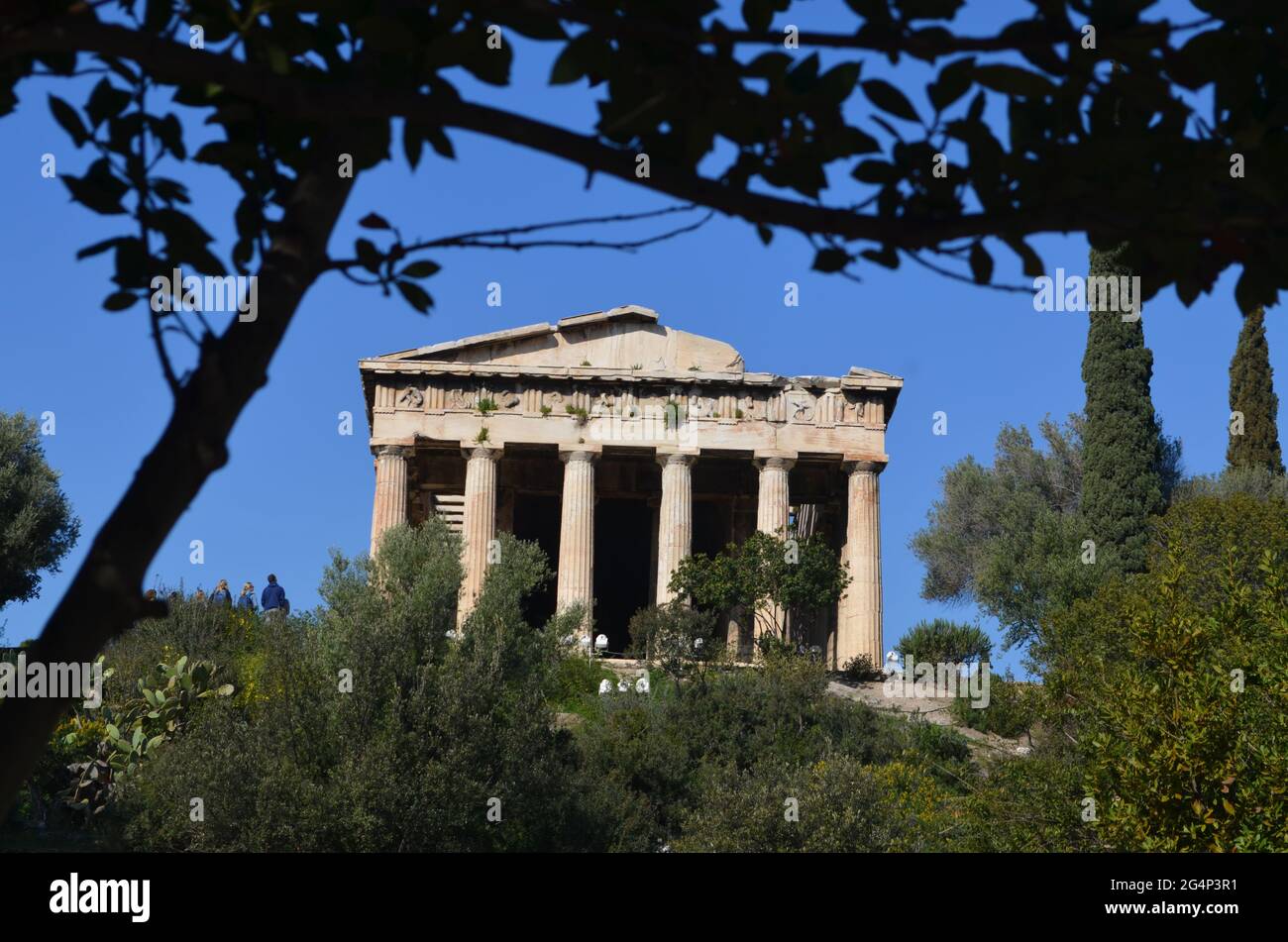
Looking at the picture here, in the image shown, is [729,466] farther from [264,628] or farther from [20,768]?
[20,768]

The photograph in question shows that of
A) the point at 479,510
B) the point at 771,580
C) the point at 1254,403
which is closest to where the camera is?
the point at 771,580

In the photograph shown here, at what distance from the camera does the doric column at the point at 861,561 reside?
38469 millimetres

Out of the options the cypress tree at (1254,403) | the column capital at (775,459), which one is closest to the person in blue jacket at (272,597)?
the column capital at (775,459)

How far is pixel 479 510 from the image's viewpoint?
38656 mm

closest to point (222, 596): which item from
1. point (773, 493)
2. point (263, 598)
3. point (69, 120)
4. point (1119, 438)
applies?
point (263, 598)

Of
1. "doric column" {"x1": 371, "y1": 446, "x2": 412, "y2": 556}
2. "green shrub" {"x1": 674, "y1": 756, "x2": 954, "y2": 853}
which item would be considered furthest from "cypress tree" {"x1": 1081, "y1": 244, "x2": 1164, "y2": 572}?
"green shrub" {"x1": 674, "y1": 756, "x2": 954, "y2": 853}

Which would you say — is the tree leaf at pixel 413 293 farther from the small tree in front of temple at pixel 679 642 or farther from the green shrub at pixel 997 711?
the small tree in front of temple at pixel 679 642

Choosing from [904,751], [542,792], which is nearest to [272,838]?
[542,792]

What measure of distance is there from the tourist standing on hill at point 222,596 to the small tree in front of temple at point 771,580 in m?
9.15

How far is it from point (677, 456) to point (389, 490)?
257 inches

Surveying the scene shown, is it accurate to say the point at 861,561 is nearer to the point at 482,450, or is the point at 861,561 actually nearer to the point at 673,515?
the point at 673,515
